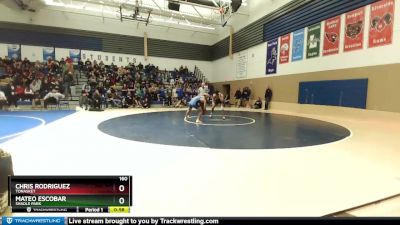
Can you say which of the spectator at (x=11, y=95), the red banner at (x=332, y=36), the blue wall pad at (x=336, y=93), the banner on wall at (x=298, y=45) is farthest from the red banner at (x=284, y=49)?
the spectator at (x=11, y=95)

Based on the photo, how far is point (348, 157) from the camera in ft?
12.4

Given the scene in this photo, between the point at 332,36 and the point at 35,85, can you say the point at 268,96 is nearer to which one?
the point at 332,36

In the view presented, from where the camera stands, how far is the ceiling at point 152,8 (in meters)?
14.8

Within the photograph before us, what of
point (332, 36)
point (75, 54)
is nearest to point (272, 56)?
point (332, 36)

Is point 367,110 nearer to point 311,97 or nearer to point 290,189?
point 311,97

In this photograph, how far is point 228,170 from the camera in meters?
3.08

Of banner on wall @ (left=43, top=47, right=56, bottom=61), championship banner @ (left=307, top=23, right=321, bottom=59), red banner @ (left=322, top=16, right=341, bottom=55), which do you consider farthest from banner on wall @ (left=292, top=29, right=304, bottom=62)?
banner on wall @ (left=43, top=47, right=56, bottom=61)

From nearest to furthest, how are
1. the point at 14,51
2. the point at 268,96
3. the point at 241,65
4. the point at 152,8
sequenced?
the point at 268,96
the point at 152,8
the point at 14,51
the point at 241,65

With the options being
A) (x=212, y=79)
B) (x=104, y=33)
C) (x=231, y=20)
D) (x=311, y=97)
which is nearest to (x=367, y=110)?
(x=311, y=97)

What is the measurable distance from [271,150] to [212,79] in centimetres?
1942

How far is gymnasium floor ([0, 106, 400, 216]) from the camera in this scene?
214cm

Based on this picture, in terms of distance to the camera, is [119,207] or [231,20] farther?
[231,20]

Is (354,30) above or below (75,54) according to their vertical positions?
below
